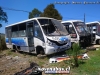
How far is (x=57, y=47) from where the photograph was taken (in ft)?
33.2

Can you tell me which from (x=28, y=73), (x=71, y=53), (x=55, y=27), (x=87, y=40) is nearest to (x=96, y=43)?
(x=87, y=40)

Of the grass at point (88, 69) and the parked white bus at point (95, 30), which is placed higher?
the parked white bus at point (95, 30)

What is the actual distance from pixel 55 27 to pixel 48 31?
0.77 m

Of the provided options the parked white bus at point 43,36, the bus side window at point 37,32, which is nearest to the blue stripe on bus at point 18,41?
the parked white bus at point 43,36

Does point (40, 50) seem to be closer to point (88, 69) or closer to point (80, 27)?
point (88, 69)

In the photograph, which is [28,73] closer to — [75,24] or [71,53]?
[71,53]

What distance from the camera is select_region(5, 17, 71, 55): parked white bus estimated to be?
32.9ft

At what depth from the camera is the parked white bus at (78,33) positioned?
13227mm

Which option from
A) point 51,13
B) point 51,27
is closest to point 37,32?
point 51,27

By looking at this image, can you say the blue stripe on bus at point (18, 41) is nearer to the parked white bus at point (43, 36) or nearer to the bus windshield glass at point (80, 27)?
the parked white bus at point (43, 36)

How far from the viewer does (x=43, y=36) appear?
1013 cm

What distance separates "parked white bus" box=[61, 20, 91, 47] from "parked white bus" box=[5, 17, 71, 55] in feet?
6.39

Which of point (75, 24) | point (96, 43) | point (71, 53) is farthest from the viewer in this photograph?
point (96, 43)

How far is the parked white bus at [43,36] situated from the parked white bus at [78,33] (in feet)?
6.39
